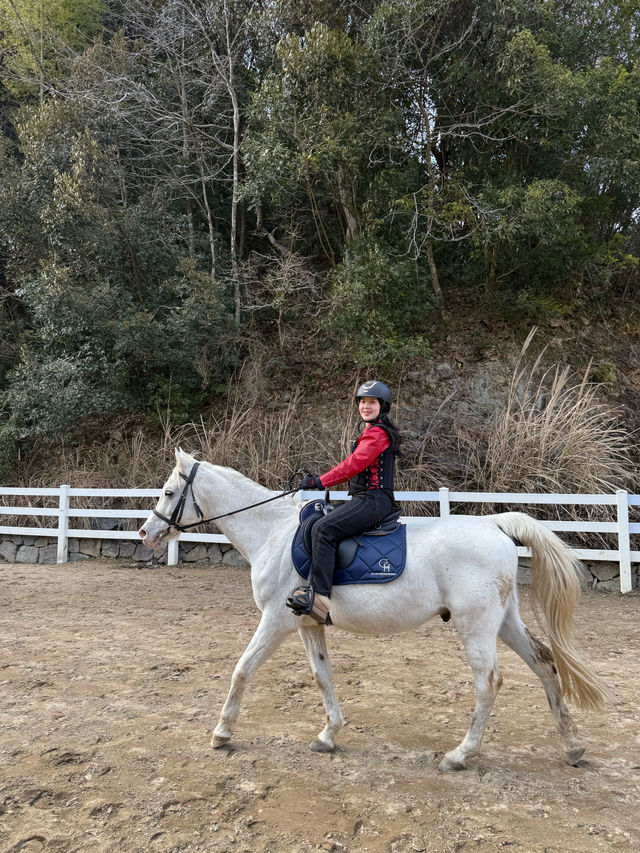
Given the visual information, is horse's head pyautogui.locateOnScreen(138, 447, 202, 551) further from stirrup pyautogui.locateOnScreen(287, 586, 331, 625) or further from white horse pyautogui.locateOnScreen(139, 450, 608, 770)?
stirrup pyautogui.locateOnScreen(287, 586, 331, 625)

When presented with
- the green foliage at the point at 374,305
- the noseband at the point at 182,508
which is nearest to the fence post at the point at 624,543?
the green foliage at the point at 374,305

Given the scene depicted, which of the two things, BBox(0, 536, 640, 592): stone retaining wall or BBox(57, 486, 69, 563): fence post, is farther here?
BBox(57, 486, 69, 563): fence post

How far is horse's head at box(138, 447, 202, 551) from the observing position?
4047 millimetres

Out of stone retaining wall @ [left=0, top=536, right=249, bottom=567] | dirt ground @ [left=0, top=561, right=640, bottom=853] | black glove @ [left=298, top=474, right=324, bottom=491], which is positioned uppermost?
black glove @ [left=298, top=474, right=324, bottom=491]

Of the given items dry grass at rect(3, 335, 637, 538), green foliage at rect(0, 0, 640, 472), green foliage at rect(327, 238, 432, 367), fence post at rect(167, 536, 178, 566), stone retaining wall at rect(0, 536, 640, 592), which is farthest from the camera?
green foliage at rect(327, 238, 432, 367)

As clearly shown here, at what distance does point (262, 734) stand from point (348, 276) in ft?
35.4

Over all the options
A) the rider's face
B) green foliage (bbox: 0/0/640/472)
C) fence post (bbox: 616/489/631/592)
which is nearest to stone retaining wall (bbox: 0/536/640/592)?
green foliage (bbox: 0/0/640/472)

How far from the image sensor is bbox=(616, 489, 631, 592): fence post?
7645 mm

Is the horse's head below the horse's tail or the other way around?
the other way around

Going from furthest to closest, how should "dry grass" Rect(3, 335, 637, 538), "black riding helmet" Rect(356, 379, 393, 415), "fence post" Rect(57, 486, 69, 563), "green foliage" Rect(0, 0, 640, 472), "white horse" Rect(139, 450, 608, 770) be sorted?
"green foliage" Rect(0, 0, 640, 472) → "fence post" Rect(57, 486, 69, 563) → "dry grass" Rect(3, 335, 637, 538) → "black riding helmet" Rect(356, 379, 393, 415) → "white horse" Rect(139, 450, 608, 770)

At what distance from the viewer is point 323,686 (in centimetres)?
359

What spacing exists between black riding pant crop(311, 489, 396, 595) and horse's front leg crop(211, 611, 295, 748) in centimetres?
39

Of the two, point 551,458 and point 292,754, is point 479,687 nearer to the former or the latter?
point 292,754

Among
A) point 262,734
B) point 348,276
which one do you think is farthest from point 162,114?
point 262,734
